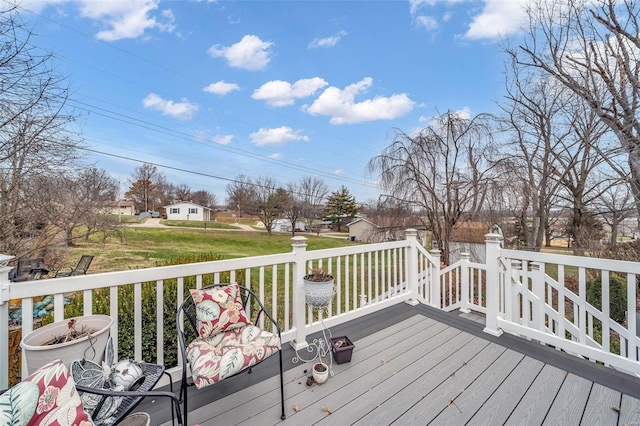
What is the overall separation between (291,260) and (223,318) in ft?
2.64

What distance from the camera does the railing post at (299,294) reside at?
2.56 m

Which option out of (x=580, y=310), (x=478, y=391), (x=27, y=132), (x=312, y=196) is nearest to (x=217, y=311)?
(x=478, y=391)

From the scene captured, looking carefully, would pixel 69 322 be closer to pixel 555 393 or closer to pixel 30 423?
Result: pixel 30 423

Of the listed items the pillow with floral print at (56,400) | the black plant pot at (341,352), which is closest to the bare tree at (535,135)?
the black plant pot at (341,352)

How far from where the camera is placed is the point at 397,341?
2684 mm

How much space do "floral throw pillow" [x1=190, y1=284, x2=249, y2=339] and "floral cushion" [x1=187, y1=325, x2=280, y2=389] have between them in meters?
0.06

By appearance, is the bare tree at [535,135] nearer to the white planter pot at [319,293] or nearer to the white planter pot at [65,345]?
the white planter pot at [319,293]

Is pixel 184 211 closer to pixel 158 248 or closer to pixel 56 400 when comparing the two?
pixel 158 248

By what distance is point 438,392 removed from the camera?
1928 millimetres

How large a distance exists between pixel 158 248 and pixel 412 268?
14470 millimetres

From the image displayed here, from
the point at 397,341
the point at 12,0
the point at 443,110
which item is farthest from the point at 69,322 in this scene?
the point at 443,110

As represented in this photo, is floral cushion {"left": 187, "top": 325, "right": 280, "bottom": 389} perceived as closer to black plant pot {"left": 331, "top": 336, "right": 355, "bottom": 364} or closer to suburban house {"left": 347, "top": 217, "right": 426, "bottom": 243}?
black plant pot {"left": 331, "top": 336, "right": 355, "bottom": 364}

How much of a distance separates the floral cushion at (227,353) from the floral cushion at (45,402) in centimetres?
64

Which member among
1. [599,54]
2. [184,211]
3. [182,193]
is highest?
[599,54]
